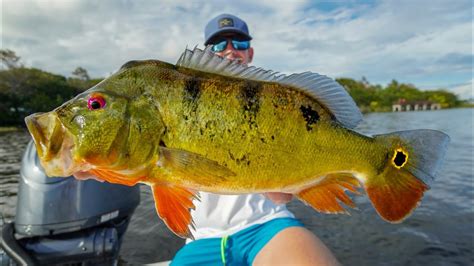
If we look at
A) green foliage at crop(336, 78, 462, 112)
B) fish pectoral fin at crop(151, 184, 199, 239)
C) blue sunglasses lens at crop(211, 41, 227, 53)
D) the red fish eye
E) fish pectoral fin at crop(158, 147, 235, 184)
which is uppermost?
green foliage at crop(336, 78, 462, 112)

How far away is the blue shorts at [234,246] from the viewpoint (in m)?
3.19

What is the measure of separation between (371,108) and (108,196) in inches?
3355

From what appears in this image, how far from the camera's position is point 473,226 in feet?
26.0

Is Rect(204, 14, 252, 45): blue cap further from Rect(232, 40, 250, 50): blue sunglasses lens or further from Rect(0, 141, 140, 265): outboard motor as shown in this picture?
Rect(0, 141, 140, 265): outboard motor

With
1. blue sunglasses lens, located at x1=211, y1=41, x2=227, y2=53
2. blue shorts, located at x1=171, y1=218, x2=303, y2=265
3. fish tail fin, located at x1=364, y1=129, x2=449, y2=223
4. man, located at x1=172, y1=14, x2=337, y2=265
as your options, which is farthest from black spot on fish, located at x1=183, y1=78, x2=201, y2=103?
blue sunglasses lens, located at x1=211, y1=41, x2=227, y2=53

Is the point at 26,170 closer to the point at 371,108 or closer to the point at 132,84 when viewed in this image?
the point at 132,84

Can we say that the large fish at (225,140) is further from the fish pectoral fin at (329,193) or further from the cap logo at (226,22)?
the cap logo at (226,22)

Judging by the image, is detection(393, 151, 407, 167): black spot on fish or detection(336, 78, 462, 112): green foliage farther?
detection(336, 78, 462, 112): green foliage

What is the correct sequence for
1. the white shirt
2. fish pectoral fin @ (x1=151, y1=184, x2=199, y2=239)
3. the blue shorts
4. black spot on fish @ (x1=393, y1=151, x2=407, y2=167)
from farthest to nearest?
1. the white shirt
2. the blue shorts
3. black spot on fish @ (x1=393, y1=151, x2=407, y2=167)
4. fish pectoral fin @ (x1=151, y1=184, x2=199, y2=239)

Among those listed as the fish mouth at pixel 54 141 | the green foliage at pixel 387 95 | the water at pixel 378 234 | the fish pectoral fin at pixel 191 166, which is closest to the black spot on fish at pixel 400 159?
the fish pectoral fin at pixel 191 166

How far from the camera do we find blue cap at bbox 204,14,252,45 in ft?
13.7

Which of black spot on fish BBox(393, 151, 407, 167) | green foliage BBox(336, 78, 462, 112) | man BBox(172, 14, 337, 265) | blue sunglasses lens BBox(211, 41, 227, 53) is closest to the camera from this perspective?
black spot on fish BBox(393, 151, 407, 167)

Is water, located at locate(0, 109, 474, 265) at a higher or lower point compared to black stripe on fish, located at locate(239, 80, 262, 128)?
lower

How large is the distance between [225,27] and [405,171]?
2.93 metres
